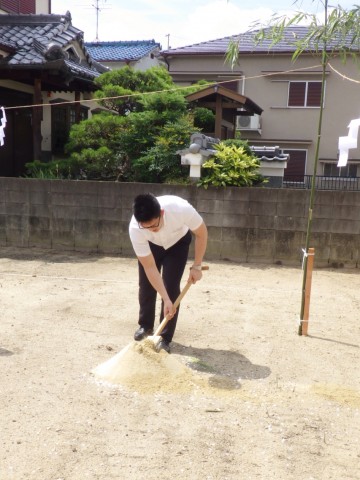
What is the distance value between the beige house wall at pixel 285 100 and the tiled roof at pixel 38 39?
6.01 meters

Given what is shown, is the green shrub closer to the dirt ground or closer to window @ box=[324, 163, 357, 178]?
the dirt ground

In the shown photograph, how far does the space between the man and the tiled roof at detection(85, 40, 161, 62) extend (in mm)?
19031

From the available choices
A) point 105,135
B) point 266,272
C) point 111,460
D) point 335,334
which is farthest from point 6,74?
point 111,460

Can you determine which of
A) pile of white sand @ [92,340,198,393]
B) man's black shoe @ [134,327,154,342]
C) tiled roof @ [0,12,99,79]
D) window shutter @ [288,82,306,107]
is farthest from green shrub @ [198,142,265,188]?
window shutter @ [288,82,306,107]

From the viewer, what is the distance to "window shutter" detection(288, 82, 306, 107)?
1588cm

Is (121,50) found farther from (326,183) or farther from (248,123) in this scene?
(326,183)

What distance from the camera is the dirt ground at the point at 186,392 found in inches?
93.7

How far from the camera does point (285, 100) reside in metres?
16.1

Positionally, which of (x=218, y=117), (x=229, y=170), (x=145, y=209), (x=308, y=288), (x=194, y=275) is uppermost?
(x=218, y=117)

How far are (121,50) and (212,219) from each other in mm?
18033

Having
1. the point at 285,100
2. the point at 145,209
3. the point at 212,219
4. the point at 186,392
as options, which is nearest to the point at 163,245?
the point at 145,209

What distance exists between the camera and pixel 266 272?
6766 mm

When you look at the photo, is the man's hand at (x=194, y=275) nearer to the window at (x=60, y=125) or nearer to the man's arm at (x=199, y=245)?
the man's arm at (x=199, y=245)

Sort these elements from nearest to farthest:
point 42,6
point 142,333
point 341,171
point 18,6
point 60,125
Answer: point 142,333
point 60,125
point 18,6
point 42,6
point 341,171
